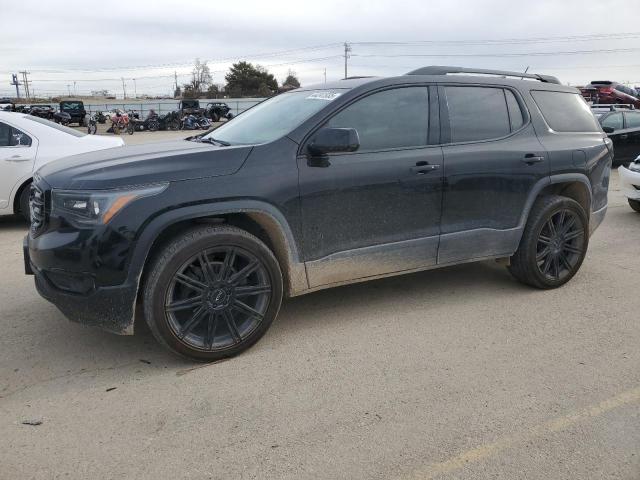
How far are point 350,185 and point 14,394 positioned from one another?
236 cm

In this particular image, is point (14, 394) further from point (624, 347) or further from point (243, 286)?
point (624, 347)

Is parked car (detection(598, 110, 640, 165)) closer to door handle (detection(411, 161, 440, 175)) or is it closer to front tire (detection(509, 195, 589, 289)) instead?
front tire (detection(509, 195, 589, 289))

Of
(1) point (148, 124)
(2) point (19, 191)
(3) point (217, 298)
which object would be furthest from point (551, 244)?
(1) point (148, 124)

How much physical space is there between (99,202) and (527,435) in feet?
8.50

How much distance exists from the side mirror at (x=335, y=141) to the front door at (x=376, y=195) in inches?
4.9

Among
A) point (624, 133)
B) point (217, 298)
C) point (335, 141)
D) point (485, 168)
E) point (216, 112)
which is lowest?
point (216, 112)

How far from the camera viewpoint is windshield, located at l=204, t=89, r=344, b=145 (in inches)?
152

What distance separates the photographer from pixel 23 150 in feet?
23.2

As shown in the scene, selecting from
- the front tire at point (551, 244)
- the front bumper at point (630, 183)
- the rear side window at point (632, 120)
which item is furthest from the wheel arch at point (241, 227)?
the rear side window at point (632, 120)

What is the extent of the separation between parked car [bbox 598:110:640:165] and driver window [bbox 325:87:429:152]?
1024cm

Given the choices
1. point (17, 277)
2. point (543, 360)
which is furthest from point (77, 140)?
point (543, 360)

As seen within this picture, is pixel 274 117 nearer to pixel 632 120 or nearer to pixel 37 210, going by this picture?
pixel 37 210

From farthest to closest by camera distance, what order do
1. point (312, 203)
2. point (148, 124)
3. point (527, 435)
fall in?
point (148, 124)
point (312, 203)
point (527, 435)

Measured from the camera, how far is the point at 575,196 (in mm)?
5074
